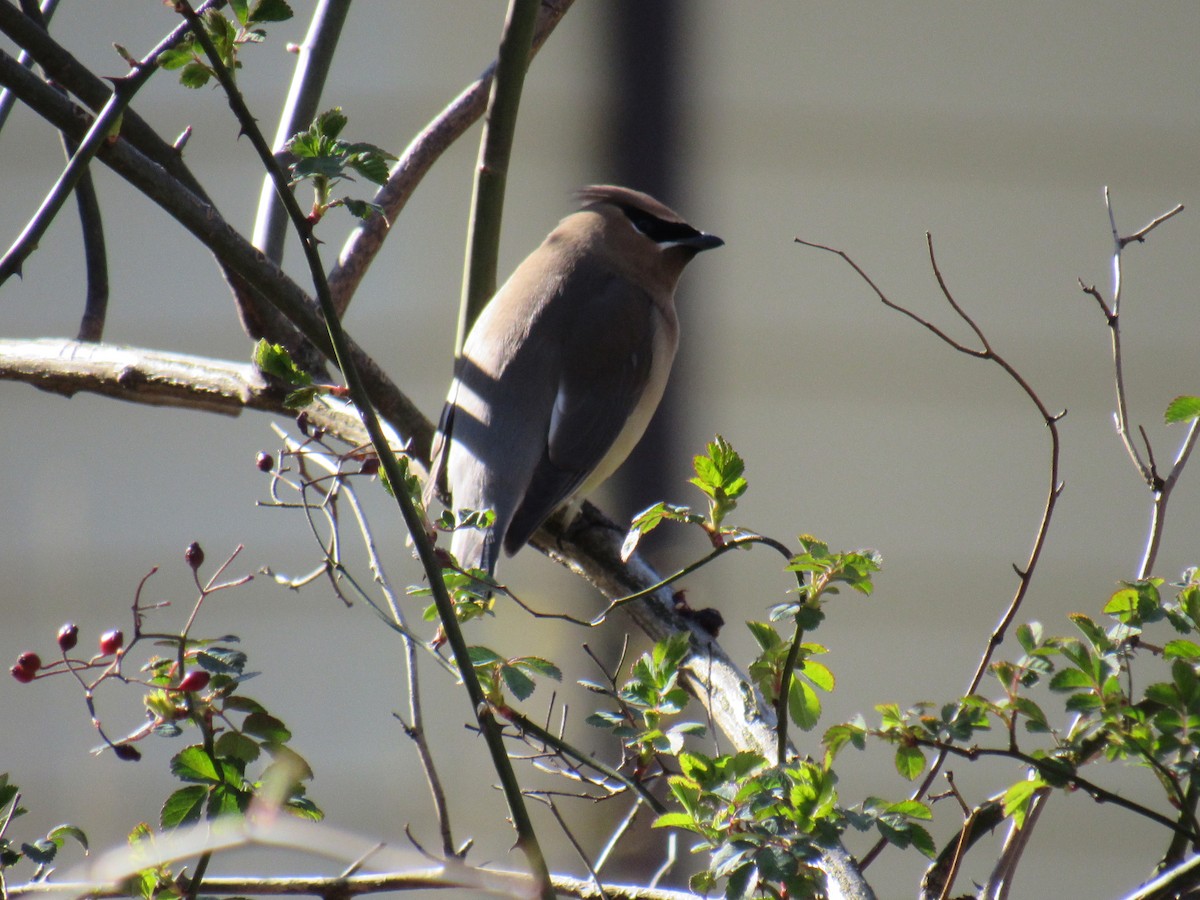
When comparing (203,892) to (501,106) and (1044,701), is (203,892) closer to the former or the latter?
(501,106)

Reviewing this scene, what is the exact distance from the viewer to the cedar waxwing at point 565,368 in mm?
2717

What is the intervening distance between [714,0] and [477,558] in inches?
108

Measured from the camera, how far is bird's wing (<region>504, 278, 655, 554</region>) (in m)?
2.70

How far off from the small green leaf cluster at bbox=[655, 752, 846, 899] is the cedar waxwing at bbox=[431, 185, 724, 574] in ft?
3.85

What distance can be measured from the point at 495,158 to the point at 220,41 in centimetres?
92

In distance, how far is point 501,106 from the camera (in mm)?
2205

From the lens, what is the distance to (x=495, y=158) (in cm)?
228

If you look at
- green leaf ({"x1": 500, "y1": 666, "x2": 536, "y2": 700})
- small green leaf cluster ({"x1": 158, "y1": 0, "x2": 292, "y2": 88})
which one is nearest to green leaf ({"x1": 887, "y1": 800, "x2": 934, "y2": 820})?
green leaf ({"x1": 500, "y1": 666, "x2": 536, "y2": 700})

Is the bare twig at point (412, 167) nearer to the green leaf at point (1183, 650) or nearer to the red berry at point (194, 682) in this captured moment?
the red berry at point (194, 682)

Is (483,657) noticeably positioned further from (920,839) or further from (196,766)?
(920,839)

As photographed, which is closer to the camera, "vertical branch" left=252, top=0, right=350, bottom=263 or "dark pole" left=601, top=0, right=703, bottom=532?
"vertical branch" left=252, top=0, right=350, bottom=263

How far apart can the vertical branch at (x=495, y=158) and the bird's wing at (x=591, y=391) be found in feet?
1.16

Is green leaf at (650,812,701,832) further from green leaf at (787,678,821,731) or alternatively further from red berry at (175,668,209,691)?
red berry at (175,668,209,691)

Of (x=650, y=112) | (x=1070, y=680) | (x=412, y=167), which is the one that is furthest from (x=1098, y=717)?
(x=650, y=112)
